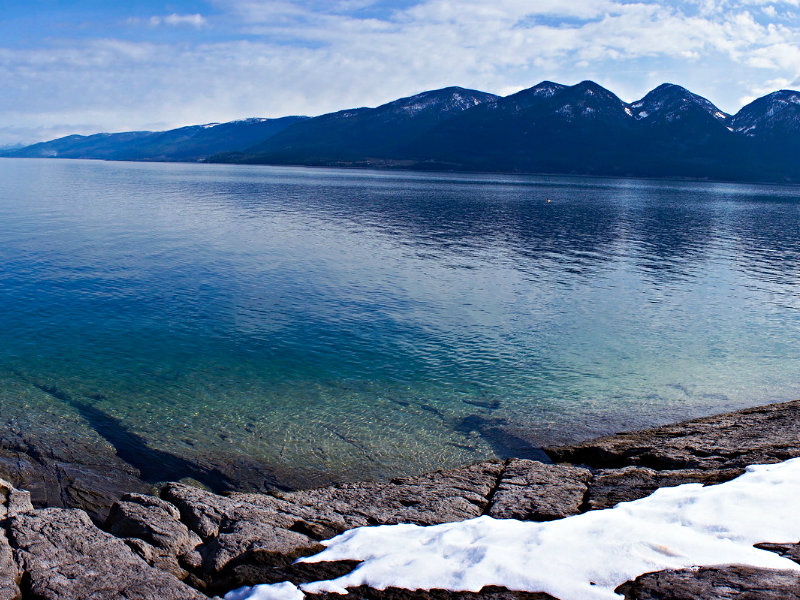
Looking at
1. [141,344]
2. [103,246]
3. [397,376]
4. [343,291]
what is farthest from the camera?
[103,246]

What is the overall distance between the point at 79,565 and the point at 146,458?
952 centimetres

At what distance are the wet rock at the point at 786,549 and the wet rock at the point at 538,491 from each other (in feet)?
14.1

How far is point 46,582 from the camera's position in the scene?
36.2ft

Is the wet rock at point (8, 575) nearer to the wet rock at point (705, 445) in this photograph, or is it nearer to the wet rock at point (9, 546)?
the wet rock at point (9, 546)

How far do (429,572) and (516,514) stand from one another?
4154 mm

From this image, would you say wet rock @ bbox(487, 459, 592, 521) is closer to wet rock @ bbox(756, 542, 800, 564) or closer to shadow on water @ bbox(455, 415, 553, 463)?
shadow on water @ bbox(455, 415, 553, 463)

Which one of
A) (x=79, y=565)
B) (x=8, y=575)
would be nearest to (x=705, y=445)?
(x=79, y=565)

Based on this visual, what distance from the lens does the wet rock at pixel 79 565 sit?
35.6 feet

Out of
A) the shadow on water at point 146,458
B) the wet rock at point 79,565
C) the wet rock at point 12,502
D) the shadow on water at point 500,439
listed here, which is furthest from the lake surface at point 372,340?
the wet rock at point 79,565

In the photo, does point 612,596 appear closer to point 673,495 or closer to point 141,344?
point 673,495

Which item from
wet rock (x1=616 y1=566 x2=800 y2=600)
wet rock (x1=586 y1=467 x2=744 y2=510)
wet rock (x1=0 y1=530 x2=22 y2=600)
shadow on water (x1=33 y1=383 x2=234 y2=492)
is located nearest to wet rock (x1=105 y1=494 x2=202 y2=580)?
wet rock (x1=0 y1=530 x2=22 y2=600)

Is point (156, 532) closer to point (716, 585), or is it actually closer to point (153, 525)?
point (153, 525)

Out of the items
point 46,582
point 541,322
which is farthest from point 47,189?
point 46,582

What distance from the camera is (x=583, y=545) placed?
12258 millimetres
